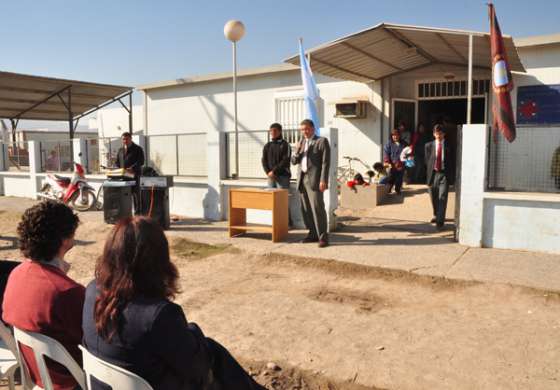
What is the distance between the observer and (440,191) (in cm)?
834

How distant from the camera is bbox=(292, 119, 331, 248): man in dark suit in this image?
297 inches

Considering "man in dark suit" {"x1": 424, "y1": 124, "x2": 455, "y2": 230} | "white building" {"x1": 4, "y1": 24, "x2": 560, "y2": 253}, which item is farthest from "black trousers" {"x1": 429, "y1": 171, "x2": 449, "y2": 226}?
"white building" {"x1": 4, "y1": 24, "x2": 560, "y2": 253}

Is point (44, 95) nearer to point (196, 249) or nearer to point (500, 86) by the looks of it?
point (196, 249)

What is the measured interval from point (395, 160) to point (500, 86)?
4109 millimetres

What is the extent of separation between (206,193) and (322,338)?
21.4ft

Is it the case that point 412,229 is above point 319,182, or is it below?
below

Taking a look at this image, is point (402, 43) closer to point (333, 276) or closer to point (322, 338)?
point (333, 276)

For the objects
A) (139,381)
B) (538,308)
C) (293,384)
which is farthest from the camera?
(538,308)

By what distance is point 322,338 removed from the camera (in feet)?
14.5

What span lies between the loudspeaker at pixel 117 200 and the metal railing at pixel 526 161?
6.71 metres

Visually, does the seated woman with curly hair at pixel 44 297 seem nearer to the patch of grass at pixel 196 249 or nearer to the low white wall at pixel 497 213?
the patch of grass at pixel 196 249

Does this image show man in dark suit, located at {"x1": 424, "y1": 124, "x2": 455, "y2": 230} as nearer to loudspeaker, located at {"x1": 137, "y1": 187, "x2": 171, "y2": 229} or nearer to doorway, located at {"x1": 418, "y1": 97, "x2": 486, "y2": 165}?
doorway, located at {"x1": 418, "y1": 97, "x2": 486, "y2": 165}

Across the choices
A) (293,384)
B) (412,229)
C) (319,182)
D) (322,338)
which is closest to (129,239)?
(293,384)

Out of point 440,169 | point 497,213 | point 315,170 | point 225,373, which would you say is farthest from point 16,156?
point 225,373
